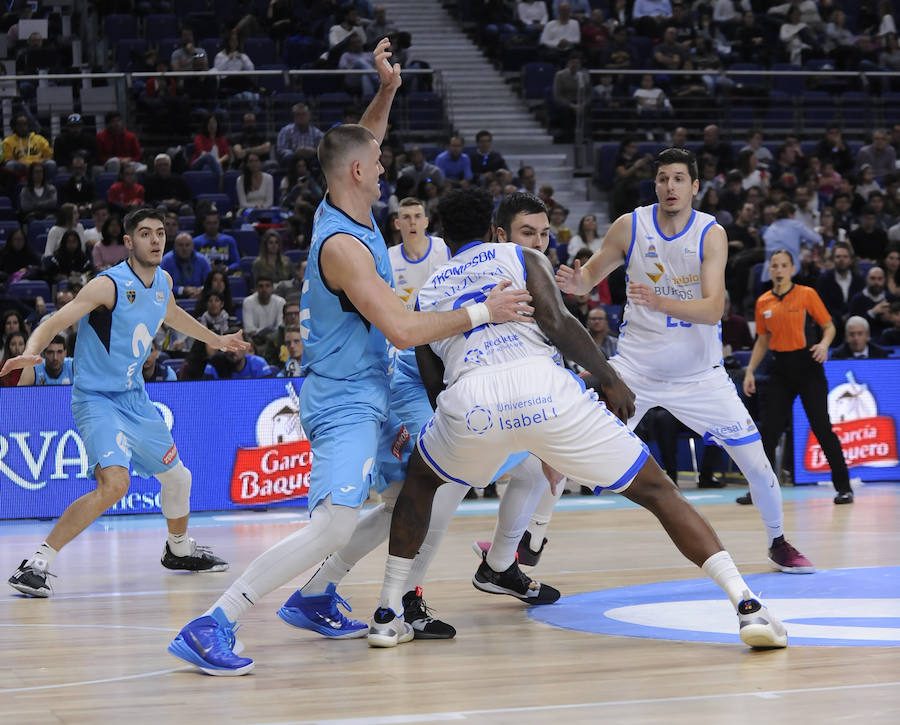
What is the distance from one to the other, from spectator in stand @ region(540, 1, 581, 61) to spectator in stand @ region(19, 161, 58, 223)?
26.7ft

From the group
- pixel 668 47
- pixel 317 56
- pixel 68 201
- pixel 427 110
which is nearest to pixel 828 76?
pixel 668 47

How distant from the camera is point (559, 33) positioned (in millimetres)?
20156

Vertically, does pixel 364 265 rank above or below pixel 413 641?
above

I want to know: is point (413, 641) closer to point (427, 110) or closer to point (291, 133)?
point (291, 133)

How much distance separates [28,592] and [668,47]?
50.1ft

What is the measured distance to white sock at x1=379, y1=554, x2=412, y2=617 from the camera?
17.7 feet

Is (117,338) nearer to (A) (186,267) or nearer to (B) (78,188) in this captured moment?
(A) (186,267)

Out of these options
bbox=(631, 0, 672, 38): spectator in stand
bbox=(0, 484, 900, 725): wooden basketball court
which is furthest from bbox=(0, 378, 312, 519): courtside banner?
bbox=(631, 0, 672, 38): spectator in stand

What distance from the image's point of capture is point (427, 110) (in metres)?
18.2

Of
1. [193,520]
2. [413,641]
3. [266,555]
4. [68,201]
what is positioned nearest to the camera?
[266,555]

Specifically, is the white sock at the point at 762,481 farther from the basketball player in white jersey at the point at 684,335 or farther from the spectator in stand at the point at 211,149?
the spectator in stand at the point at 211,149

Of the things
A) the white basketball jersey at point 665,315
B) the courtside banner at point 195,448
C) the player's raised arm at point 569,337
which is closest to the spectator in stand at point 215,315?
the courtside banner at point 195,448

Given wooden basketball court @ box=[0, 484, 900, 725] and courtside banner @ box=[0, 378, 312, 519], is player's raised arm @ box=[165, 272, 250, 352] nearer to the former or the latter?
wooden basketball court @ box=[0, 484, 900, 725]

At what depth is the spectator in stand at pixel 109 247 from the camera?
14031 millimetres
